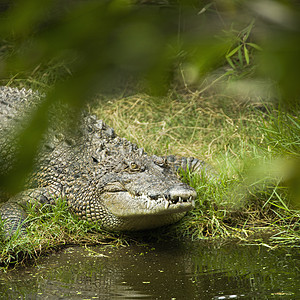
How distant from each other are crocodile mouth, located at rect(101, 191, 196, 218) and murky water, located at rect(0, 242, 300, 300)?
0.32 metres

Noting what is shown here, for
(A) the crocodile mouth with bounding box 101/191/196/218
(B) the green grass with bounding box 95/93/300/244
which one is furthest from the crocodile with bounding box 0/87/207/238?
(B) the green grass with bounding box 95/93/300/244

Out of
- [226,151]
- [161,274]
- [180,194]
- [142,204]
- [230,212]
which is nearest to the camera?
[161,274]

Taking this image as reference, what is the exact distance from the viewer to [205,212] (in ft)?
13.9

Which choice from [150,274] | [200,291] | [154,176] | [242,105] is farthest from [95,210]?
[242,105]

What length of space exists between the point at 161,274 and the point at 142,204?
2.52 ft

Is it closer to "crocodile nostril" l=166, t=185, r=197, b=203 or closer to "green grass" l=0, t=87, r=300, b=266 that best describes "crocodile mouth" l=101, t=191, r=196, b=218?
"crocodile nostril" l=166, t=185, r=197, b=203

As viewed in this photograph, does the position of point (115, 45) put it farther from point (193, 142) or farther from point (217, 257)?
point (193, 142)

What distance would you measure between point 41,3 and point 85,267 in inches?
120

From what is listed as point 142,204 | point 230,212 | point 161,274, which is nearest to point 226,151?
point 230,212

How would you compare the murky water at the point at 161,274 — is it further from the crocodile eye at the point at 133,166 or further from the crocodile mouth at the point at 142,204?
the crocodile eye at the point at 133,166

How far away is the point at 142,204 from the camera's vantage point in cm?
382

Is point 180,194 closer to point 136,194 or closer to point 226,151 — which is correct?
point 136,194

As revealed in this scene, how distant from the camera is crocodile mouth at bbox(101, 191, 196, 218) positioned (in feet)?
11.8

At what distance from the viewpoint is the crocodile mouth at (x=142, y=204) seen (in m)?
3.59
